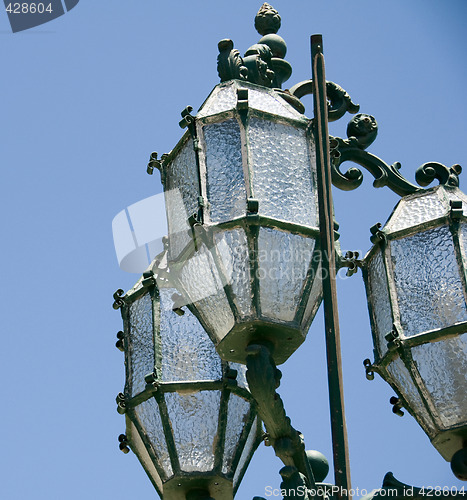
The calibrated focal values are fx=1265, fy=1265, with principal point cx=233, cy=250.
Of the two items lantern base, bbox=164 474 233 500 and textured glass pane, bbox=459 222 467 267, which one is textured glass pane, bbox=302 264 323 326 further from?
lantern base, bbox=164 474 233 500

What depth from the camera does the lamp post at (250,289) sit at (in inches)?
193

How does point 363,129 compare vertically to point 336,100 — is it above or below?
below

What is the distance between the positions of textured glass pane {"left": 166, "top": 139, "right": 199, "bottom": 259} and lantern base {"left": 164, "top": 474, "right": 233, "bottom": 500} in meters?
1.03

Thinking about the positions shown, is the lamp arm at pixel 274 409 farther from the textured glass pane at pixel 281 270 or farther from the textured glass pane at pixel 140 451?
the textured glass pane at pixel 140 451

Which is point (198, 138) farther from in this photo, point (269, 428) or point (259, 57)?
point (269, 428)

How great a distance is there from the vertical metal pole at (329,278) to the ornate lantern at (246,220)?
5.1 inches

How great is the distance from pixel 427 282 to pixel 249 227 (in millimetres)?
1024

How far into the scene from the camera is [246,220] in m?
4.97

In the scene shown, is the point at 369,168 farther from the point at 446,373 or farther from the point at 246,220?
the point at 246,220

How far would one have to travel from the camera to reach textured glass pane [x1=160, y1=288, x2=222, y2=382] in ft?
18.8

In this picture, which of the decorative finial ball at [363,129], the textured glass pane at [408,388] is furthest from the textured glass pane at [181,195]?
the decorative finial ball at [363,129]

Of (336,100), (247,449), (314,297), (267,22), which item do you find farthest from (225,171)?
(267,22)

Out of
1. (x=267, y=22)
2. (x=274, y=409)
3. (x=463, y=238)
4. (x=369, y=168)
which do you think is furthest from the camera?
(x=267, y=22)

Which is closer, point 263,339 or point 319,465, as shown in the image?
point 263,339
